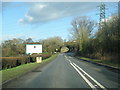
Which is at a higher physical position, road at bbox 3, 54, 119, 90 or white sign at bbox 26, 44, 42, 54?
white sign at bbox 26, 44, 42, 54

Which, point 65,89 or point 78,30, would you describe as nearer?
point 65,89

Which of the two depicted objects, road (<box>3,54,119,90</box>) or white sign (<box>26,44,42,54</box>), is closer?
road (<box>3,54,119,90</box>)

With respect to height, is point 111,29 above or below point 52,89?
above

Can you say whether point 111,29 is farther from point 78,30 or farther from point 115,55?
point 78,30

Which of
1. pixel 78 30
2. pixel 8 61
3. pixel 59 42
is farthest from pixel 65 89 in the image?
pixel 59 42

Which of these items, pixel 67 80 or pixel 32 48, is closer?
A: pixel 67 80

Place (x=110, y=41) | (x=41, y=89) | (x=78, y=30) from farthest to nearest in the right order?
1. (x=78, y=30)
2. (x=110, y=41)
3. (x=41, y=89)

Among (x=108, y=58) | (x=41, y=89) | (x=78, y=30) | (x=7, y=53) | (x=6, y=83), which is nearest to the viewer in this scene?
(x=41, y=89)

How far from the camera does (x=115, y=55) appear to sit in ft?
89.8

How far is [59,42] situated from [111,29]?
3318 inches

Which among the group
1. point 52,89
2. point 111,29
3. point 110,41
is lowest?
point 52,89

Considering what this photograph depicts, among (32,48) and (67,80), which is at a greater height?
(32,48)

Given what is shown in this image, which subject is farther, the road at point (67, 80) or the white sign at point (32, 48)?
the white sign at point (32, 48)

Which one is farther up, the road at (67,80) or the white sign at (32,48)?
the white sign at (32,48)
